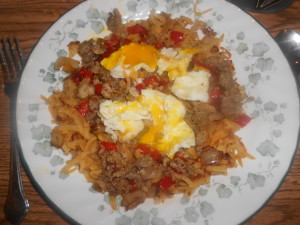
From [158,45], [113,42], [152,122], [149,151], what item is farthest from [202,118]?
[113,42]

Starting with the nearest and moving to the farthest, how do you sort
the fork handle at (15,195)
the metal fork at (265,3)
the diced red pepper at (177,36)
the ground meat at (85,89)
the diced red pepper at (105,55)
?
the fork handle at (15,195) < the ground meat at (85,89) < the diced red pepper at (105,55) < the diced red pepper at (177,36) < the metal fork at (265,3)

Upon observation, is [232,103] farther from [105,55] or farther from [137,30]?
[105,55]

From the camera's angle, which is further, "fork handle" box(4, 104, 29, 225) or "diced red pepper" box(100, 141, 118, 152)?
"diced red pepper" box(100, 141, 118, 152)

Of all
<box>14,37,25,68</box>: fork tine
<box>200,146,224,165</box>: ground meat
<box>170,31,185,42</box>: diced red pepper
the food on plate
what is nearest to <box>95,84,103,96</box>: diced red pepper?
the food on plate

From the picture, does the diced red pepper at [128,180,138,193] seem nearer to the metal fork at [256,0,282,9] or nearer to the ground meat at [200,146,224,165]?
the ground meat at [200,146,224,165]

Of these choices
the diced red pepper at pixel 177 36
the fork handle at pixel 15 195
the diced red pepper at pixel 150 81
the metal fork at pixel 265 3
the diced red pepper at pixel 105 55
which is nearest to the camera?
the fork handle at pixel 15 195

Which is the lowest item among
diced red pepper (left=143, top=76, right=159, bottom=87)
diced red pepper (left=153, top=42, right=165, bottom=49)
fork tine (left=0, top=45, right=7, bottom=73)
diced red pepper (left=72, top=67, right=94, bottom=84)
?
fork tine (left=0, top=45, right=7, bottom=73)

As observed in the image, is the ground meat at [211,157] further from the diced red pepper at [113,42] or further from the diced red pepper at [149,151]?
the diced red pepper at [113,42]

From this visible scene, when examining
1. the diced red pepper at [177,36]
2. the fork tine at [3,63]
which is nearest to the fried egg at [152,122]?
the diced red pepper at [177,36]
